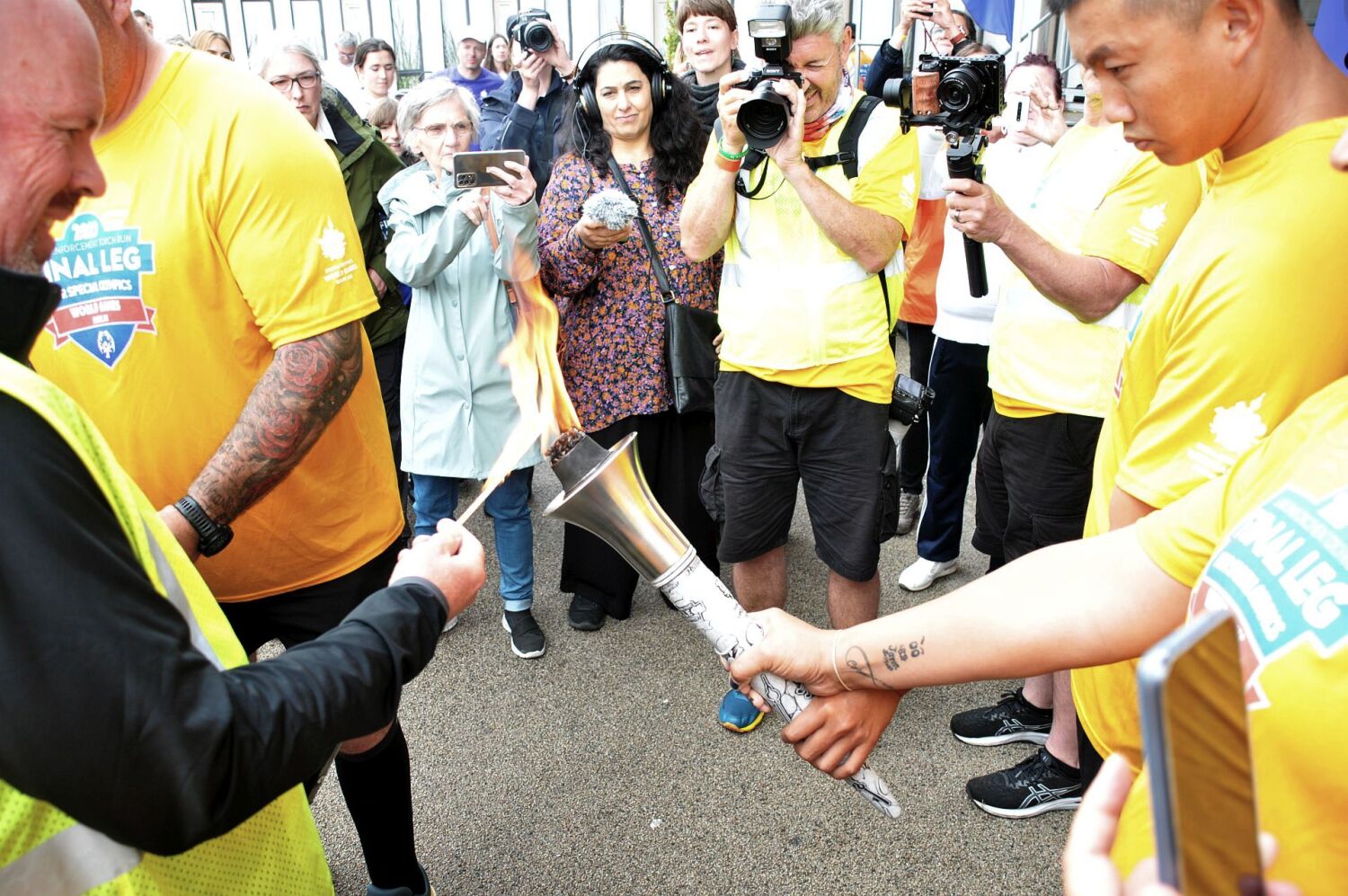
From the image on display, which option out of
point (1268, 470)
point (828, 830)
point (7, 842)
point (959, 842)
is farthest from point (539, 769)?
point (1268, 470)

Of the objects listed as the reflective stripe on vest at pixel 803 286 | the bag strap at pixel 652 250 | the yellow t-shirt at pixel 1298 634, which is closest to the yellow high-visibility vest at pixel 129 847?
the yellow t-shirt at pixel 1298 634

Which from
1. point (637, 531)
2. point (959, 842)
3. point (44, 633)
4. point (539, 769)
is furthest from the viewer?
point (539, 769)

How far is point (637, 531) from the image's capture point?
1.77 meters

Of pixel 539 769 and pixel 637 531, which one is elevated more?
pixel 637 531

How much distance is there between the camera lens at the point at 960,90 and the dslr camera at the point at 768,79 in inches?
17.4

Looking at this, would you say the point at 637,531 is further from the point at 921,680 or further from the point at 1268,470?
the point at 1268,470

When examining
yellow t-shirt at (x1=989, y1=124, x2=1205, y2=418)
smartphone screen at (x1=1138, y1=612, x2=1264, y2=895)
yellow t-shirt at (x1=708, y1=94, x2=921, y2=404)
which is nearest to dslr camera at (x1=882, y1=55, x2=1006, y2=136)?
yellow t-shirt at (x1=708, y1=94, x2=921, y2=404)

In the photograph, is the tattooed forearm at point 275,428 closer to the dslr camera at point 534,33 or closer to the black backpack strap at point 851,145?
the black backpack strap at point 851,145

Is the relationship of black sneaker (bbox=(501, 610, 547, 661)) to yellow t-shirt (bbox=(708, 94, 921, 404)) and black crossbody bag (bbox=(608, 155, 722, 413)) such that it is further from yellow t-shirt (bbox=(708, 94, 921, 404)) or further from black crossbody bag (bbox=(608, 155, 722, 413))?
yellow t-shirt (bbox=(708, 94, 921, 404))

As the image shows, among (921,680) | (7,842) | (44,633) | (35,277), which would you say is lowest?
(921,680)

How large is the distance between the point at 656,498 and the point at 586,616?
2.01ft

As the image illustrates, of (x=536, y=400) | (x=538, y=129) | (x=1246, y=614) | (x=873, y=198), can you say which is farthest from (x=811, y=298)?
(x=538, y=129)

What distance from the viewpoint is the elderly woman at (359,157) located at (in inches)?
179

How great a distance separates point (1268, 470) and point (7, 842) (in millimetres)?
1516
